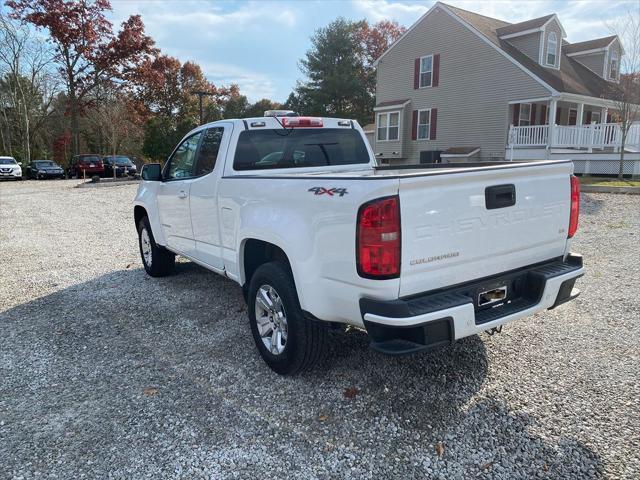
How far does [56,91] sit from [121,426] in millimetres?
41514

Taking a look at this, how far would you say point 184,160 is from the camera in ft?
17.4

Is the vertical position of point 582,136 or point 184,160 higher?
point 582,136

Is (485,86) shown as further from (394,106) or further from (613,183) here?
(613,183)

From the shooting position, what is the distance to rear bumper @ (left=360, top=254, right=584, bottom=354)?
2598mm

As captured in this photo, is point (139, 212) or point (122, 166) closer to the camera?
point (139, 212)

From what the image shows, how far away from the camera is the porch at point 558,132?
19.2 meters

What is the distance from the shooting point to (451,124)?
2447 centimetres

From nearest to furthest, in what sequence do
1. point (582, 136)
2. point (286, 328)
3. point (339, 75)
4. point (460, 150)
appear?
point (286, 328) < point (582, 136) < point (460, 150) < point (339, 75)

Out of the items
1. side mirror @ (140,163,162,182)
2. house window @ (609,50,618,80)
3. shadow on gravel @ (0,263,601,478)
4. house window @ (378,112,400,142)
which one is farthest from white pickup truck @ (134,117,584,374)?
house window @ (609,50,618,80)

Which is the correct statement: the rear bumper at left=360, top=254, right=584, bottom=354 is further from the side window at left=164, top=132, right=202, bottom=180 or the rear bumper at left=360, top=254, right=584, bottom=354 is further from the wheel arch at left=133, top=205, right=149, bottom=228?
the wheel arch at left=133, top=205, right=149, bottom=228

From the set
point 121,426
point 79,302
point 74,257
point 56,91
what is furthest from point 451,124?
point 56,91

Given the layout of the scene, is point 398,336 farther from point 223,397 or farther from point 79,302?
point 79,302

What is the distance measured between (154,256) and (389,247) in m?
4.46

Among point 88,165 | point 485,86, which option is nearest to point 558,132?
point 485,86
